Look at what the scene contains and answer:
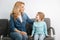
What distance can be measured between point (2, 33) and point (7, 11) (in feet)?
2.25

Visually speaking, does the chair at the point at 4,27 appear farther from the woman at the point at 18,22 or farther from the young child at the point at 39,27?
the young child at the point at 39,27

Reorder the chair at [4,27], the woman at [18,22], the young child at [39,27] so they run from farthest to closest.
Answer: the chair at [4,27] < the young child at [39,27] < the woman at [18,22]

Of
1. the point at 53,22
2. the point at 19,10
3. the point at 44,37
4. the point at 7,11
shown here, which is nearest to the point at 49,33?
the point at 44,37

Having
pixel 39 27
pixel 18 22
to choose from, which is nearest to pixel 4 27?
pixel 18 22

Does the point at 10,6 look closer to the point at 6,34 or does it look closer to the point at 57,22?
the point at 6,34

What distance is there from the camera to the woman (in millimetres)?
4331

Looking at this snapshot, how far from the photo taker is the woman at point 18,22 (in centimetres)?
433

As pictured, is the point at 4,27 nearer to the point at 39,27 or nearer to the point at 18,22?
the point at 18,22

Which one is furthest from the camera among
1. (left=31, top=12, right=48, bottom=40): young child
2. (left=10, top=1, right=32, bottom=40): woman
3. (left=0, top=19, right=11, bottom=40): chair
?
(left=0, top=19, right=11, bottom=40): chair

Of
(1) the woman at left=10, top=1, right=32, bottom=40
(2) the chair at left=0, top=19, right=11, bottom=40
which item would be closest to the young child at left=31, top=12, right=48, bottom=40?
(1) the woman at left=10, top=1, right=32, bottom=40

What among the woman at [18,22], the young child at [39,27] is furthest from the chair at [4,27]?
the young child at [39,27]

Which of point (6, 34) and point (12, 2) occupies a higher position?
point (12, 2)

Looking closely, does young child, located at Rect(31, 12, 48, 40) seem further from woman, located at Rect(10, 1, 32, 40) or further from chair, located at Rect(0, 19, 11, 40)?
chair, located at Rect(0, 19, 11, 40)

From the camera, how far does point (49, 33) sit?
4594 mm
